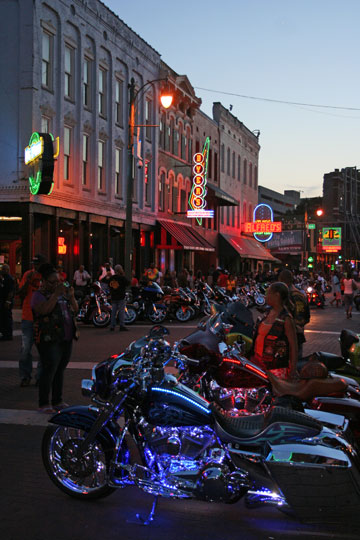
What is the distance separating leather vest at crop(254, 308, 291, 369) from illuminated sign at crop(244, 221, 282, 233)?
43038 mm

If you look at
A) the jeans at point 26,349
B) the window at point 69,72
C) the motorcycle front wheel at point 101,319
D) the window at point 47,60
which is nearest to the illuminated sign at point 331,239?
the window at point 69,72

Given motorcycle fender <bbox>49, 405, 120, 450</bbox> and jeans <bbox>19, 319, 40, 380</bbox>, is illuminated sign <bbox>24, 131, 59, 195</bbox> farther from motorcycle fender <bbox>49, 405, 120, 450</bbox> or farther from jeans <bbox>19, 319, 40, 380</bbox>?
motorcycle fender <bbox>49, 405, 120, 450</bbox>

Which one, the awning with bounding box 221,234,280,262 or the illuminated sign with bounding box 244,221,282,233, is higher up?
the illuminated sign with bounding box 244,221,282,233

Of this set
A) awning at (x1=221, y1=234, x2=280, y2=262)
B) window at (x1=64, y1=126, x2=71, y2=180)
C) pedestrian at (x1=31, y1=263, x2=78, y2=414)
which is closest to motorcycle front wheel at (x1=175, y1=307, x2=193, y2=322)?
window at (x1=64, y1=126, x2=71, y2=180)

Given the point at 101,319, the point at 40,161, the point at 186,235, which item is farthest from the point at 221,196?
the point at 101,319

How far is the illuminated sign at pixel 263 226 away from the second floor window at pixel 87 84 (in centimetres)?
2574

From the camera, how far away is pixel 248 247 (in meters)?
47.4

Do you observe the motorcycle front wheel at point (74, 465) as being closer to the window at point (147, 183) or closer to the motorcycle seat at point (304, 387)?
the motorcycle seat at point (304, 387)

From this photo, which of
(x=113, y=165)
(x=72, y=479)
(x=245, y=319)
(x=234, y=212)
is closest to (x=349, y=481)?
(x=72, y=479)

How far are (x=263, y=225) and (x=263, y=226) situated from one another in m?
0.09

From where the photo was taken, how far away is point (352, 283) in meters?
21.7

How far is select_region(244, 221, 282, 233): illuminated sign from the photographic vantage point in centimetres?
4831

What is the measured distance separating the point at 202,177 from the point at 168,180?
7.30 feet

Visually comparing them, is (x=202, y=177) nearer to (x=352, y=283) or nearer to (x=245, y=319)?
(x=352, y=283)
